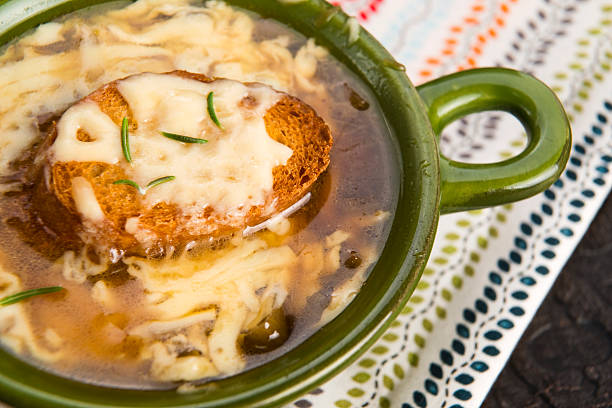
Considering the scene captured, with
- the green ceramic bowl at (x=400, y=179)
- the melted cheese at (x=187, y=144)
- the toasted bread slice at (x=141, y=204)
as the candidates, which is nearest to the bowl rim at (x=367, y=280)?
the green ceramic bowl at (x=400, y=179)

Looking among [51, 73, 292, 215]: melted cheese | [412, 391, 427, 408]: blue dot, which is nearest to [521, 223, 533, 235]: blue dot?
[412, 391, 427, 408]: blue dot

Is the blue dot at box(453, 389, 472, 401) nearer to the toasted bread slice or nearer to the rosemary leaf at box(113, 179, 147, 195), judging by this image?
the toasted bread slice


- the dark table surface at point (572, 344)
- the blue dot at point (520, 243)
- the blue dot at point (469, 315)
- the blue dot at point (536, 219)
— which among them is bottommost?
the dark table surface at point (572, 344)

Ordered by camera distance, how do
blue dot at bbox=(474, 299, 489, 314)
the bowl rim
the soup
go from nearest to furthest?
the bowl rim
the soup
blue dot at bbox=(474, 299, 489, 314)

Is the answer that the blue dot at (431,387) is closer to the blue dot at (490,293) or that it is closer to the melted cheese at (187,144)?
the blue dot at (490,293)

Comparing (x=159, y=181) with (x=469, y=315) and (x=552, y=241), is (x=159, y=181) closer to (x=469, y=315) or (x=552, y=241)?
(x=469, y=315)

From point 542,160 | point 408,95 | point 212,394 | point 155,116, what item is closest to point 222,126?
point 155,116

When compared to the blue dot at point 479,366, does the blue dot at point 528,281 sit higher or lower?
higher
